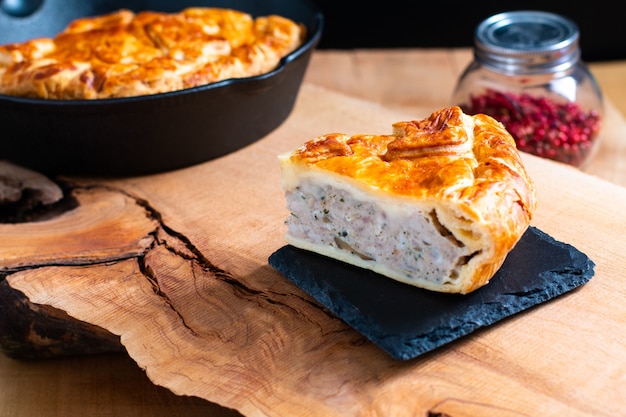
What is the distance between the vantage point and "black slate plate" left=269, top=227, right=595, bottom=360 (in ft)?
7.06

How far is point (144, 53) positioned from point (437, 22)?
2.38 m

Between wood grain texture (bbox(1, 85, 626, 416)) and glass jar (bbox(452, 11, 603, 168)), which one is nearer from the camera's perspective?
wood grain texture (bbox(1, 85, 626, 416))

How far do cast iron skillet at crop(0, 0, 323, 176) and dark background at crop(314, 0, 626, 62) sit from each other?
1814mm

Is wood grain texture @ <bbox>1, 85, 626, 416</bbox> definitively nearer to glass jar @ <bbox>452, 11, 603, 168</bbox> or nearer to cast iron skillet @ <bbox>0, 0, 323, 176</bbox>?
cast iron skillet @ <bbox>0, 0, 323, 176</bbox>

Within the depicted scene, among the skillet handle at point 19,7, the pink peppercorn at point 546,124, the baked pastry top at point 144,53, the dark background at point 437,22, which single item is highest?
the baked pastry top at point 144,53

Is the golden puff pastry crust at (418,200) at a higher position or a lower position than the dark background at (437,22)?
higher

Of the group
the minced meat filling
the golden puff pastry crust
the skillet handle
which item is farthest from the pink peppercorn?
the skillet handle

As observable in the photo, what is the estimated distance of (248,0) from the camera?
392cm

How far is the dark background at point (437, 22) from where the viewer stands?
16.7ft

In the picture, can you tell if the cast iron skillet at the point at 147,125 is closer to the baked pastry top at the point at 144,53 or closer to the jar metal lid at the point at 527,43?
the baked pastry top at the point at 144,53

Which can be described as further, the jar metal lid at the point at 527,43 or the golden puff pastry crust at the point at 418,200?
the jar metal lid at the point at 527,43

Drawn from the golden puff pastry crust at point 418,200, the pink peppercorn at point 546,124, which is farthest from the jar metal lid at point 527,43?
the golden puff pastry crust at point 418,200

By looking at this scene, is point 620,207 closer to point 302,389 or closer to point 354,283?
point 354,283

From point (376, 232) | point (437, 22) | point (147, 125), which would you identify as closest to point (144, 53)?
point (147, 125)
